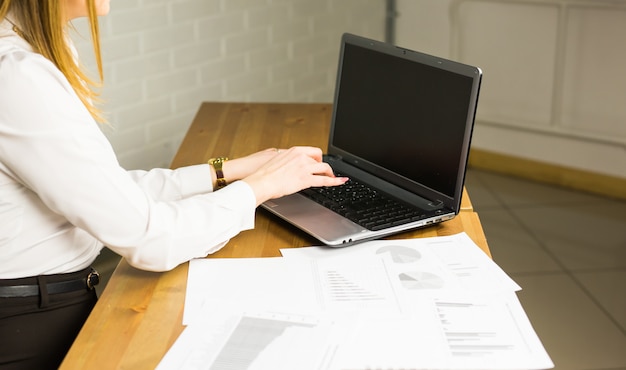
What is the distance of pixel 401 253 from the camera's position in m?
1.28

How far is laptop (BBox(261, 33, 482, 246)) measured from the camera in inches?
53.3

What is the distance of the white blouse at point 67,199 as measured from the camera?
1.06 metres

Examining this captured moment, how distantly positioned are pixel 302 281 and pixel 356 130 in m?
0.52

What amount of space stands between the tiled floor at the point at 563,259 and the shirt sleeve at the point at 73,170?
142 centimetres

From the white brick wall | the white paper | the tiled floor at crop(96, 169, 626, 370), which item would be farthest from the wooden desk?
the tiled floor at crop(96, 169, 626, 370)

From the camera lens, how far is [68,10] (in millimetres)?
1157

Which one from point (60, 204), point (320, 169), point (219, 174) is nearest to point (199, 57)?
point (219, 174)

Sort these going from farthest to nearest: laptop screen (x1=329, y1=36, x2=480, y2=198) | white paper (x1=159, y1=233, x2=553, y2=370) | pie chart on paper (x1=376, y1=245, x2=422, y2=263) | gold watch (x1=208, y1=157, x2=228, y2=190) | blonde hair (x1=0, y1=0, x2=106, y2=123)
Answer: gold watch (x1=208, y1=157, x2=228, y2=190)
laptop screen (x1=329, y1=36, x2=480, y2=198)
pie chart on paper (x1=376, y1=245, x2=422, y2=263)
blonde hair (x1=0, y1=0, x2=106, y2=123)
white paper (x1=159, y1=233, x2=553, y2=370)

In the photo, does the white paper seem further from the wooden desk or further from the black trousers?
the black trousers

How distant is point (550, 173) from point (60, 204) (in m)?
2.89

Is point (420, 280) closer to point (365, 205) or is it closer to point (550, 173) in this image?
point (365, 205)

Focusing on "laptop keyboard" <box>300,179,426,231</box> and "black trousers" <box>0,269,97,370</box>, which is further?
"laptop keyboard" <box>300,179,426,231</box>

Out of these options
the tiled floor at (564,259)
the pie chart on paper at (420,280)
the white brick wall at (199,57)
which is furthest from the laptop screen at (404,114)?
the white brick wall at (199,57)

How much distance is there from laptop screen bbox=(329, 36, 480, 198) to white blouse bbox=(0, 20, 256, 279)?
1.22ft
